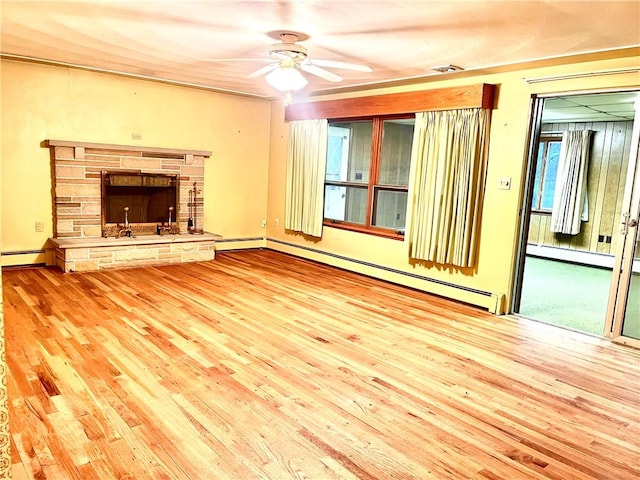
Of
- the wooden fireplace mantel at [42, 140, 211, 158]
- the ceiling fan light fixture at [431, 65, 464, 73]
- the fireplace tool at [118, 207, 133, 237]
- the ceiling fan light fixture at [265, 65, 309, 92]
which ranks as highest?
the ceiling fan light fixture at [431, 65, 464, 73]

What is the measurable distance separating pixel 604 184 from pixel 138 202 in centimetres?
724

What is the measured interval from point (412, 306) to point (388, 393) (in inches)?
79.2

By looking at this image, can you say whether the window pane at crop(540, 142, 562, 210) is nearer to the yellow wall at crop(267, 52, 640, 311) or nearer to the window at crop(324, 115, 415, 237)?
the window at crop(324, 115, 415, 237)

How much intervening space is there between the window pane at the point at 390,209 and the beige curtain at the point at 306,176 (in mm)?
878

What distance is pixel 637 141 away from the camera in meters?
3.91

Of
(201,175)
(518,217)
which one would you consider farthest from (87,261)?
(518,217)

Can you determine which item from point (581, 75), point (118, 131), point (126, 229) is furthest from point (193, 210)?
point (581, 75)

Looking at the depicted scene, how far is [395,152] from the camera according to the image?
235 inches

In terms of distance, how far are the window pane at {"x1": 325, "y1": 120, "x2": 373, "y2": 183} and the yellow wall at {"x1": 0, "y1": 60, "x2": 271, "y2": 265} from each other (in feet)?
4.31

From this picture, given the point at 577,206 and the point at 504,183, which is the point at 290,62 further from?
the point at 577,206

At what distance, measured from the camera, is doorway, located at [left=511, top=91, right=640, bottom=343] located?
18.3ft

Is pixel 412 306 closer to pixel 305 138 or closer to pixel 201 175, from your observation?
pixel 305 138

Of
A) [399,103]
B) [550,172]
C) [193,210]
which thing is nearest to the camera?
[399,103]

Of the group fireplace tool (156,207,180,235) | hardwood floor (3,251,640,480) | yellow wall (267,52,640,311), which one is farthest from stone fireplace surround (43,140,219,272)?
yellow wall (267,52,640,311)
